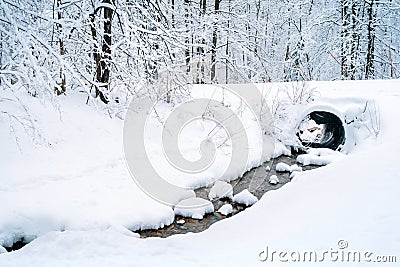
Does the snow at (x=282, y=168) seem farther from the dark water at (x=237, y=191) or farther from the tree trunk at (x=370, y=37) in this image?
the tree trunk at (x=370, y=37)

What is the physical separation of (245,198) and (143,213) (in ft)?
4.95

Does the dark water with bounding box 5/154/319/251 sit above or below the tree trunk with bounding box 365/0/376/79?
below

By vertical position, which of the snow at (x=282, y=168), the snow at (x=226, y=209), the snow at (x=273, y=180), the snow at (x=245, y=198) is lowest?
the snow at (x=226, y=209)

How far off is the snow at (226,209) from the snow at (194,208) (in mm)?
126

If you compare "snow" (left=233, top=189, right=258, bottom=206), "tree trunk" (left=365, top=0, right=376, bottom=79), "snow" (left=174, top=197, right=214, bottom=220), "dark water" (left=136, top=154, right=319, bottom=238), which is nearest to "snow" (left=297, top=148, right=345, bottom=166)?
"dark water" (left=136, top=154, right=319, bottom=238)

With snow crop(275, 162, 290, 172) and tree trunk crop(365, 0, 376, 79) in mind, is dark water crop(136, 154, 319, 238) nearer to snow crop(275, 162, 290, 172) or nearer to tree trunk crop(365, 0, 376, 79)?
snow crop(275, 162, 290, 172)

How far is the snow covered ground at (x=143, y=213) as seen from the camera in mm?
2609

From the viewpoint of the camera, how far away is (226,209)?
446 cm

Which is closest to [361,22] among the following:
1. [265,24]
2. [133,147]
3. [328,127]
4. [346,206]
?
[265,24]

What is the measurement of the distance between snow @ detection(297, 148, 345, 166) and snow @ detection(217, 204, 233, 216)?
7.82 ft

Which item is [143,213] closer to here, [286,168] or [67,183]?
[67,183]

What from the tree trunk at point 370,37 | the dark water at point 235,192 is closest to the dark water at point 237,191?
the dark water at point 235,192

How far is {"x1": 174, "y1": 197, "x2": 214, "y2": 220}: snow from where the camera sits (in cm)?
434

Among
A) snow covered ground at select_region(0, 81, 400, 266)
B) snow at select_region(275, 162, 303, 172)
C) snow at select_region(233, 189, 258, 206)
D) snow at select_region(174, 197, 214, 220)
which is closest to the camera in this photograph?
snow covered ground at select_region(0, 81, 400, 266)
